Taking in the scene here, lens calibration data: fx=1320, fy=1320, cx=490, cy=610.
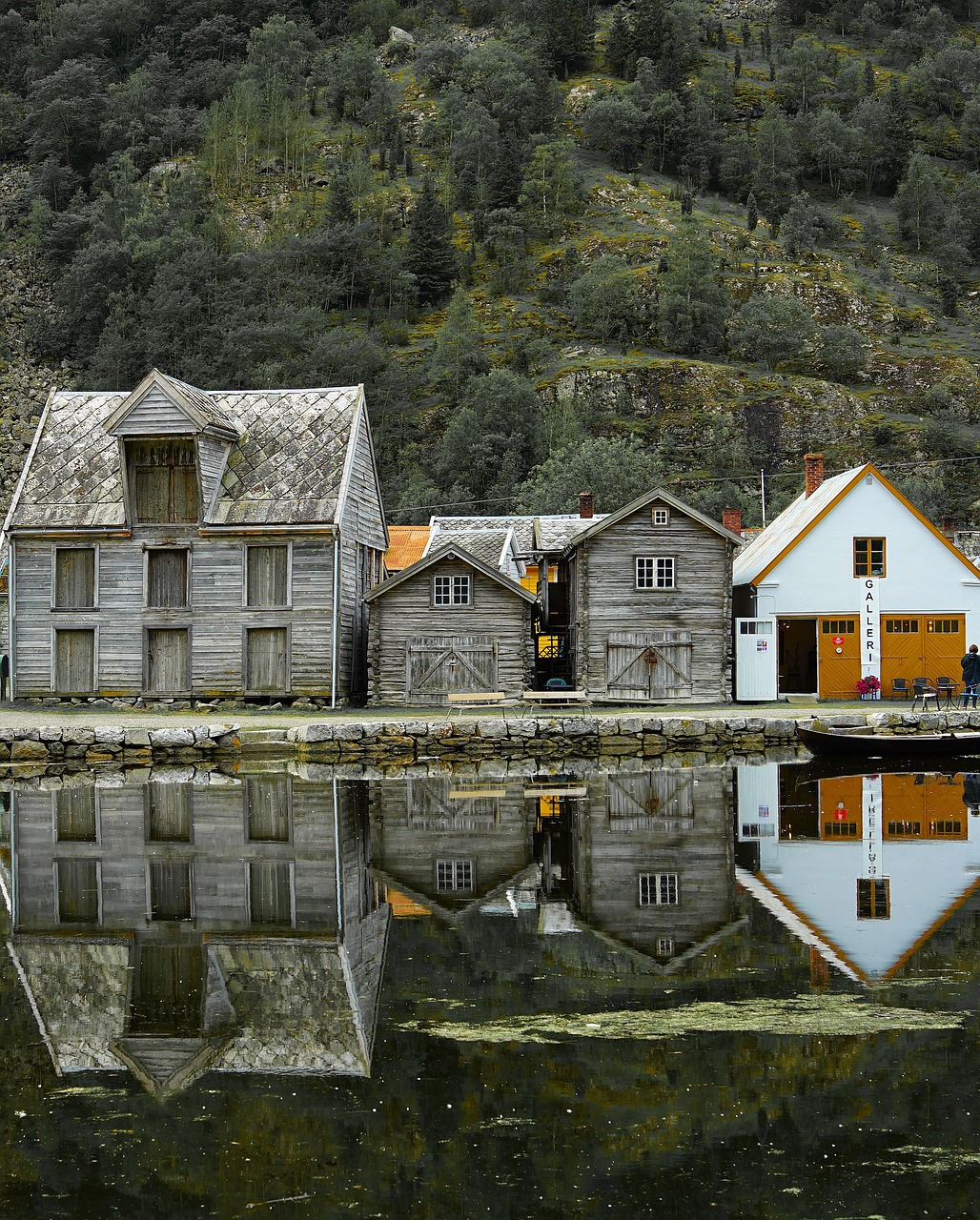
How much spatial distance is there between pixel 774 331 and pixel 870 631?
62.7 meters

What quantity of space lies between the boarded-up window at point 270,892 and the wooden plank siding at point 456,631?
71.3 ft

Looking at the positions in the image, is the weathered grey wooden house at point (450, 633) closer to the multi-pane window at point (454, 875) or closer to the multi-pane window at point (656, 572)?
the multi-pane window at point (656, 572)

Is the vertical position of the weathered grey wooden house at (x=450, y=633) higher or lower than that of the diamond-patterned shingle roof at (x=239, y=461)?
lower

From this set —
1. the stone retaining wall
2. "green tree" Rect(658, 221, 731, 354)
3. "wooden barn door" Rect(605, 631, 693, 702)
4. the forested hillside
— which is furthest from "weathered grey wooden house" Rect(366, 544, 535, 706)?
"green tree" Rect(658, 221, 731, 354)

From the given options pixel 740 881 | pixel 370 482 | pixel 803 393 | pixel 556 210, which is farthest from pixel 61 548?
pixel 556 210

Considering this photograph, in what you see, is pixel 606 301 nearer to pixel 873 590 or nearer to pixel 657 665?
pixel 873 590

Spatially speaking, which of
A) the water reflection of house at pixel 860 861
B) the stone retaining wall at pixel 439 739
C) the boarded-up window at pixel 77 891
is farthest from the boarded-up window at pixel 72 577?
the boarded-up window at pixel 77 891

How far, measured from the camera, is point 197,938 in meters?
13.2

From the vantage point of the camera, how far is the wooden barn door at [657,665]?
40.0 m

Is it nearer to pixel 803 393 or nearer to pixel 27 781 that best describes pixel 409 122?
pixel 803 393

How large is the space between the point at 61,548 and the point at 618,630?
55.5 ft

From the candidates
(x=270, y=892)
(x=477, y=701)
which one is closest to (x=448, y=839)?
(x=270, y=892)

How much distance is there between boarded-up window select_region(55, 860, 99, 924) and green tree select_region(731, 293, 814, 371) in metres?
90.2

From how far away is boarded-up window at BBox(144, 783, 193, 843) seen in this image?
19531 millimetres
